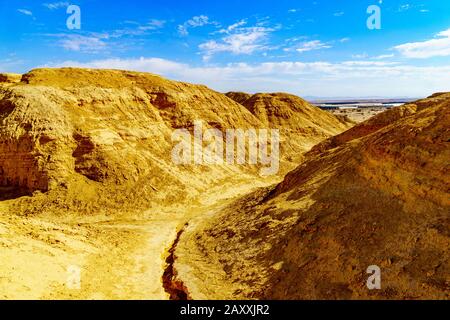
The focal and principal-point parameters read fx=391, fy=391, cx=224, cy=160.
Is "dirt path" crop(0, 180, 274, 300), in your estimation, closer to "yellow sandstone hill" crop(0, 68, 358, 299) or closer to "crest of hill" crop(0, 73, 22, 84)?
"yellow sandstone hill" crop(0, 68, 358, 299)

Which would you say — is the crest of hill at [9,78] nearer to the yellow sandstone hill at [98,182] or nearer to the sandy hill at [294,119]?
the yellow sandstone hill at [98,182]

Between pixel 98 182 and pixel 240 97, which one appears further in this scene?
pixel 240 97

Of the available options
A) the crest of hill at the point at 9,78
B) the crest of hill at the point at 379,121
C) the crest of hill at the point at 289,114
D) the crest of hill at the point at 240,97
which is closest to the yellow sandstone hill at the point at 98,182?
the crest of hill at the point at 9,78

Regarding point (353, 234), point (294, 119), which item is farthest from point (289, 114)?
point (353, 234)

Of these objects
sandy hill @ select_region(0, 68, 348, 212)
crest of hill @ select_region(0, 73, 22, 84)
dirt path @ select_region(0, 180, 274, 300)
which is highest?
crest of hill @ select_region(0, 73, 22, 84)

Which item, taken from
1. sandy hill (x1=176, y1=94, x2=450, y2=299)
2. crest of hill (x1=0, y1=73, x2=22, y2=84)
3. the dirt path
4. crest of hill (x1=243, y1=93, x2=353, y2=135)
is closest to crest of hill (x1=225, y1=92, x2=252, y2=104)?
crest of hill (x1=243, y1=93, x2=353, y2=135)

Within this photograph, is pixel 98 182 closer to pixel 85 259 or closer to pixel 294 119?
pixel 85 259
